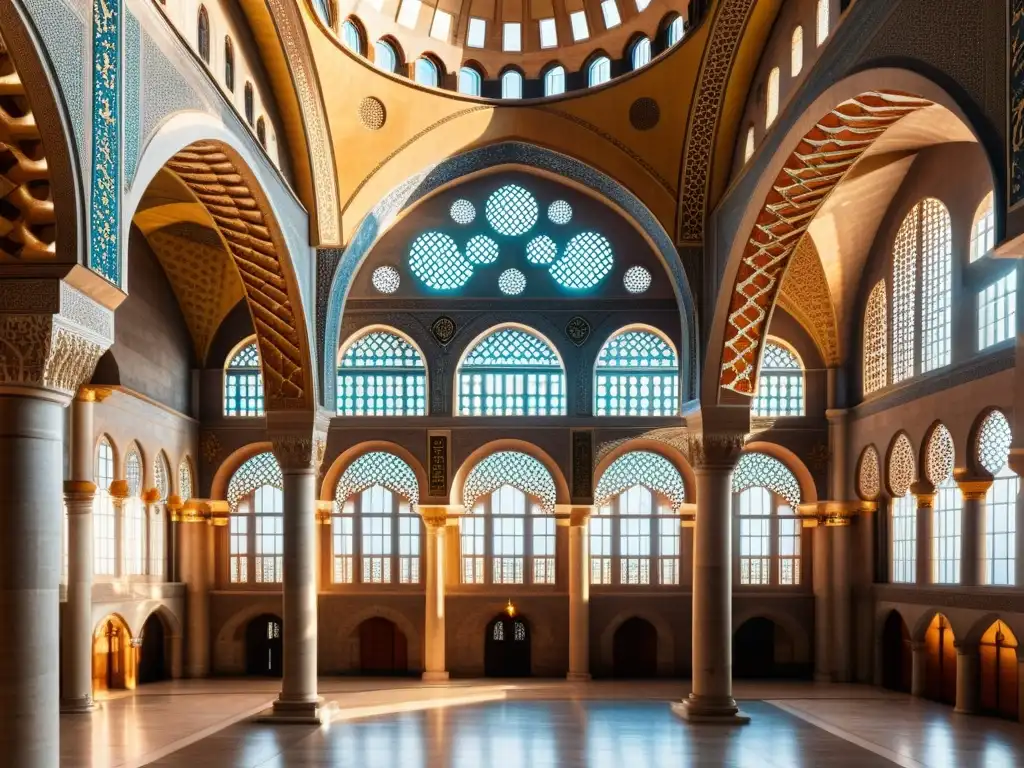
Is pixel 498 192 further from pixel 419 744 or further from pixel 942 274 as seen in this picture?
pixel 419 744

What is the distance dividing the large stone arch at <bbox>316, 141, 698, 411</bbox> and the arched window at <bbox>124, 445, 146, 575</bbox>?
587 cm

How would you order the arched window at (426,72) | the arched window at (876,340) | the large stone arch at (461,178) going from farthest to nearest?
1. the arched window at (876,340)
2. the arched window at (426,72)
3. the large stone arch at (461,178)

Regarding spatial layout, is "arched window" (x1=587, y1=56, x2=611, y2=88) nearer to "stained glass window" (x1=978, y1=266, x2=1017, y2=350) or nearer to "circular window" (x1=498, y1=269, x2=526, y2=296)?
"circular window" (x1=498, y1=269, x2=526, y2=296)

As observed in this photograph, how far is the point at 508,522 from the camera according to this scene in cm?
2734

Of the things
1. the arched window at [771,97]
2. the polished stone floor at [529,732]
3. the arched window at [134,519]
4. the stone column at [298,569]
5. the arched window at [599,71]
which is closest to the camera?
the polished stone floor at [529,732]

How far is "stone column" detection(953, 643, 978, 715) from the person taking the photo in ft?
66.5

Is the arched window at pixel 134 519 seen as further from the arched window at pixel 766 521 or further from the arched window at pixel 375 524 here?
the arched window at pixel 766 521

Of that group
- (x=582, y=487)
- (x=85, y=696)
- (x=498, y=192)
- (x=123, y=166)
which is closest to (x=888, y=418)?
(x=582, y=487)

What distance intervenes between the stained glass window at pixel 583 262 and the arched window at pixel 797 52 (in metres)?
11.2

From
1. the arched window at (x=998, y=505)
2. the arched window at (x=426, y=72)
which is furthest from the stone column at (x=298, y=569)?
the arched window at (x=998, y=505)

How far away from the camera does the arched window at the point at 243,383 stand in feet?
90.0

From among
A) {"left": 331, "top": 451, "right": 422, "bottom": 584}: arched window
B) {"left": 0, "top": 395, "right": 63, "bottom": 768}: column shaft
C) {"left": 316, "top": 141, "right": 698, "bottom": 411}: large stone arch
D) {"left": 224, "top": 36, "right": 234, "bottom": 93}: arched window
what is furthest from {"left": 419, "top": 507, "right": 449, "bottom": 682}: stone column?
{"left": 0, "top": 395, "right": 63, "bottom": 768}: column shaft

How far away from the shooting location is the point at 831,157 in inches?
600

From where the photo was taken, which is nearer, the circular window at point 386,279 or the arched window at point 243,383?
the circular window at point 386,279
